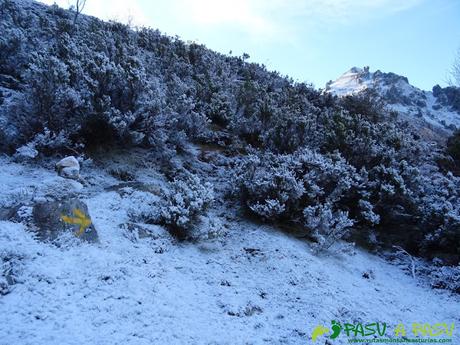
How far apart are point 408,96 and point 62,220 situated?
38.8m

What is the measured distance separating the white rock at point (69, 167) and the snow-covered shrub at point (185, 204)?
4.67 ft

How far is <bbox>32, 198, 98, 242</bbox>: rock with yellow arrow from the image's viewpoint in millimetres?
4137

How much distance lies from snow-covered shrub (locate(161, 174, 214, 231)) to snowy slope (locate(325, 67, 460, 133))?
26.1 metres

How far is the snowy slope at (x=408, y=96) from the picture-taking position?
100 feet

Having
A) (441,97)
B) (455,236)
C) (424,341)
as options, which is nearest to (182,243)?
(424,341)

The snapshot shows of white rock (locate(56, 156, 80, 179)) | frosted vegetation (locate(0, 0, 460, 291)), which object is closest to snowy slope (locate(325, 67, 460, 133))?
frosted vegetation (locate(0, 0, 460, 291))

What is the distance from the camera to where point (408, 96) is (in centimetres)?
3634

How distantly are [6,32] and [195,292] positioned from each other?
8412mm

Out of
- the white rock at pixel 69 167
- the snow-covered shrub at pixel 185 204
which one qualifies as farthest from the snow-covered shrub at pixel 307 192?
the white rock at pixel 69 167

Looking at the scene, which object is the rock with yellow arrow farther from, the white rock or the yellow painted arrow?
the white rock

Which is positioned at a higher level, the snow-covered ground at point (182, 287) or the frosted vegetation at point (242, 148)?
the frosted vegetation at point (242, 148)

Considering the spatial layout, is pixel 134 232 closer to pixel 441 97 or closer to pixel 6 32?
pixel 6 32

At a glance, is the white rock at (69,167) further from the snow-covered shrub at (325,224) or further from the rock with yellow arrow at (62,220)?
the snow-covered shrub at (325,224)

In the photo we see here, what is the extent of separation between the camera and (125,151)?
7121mm
